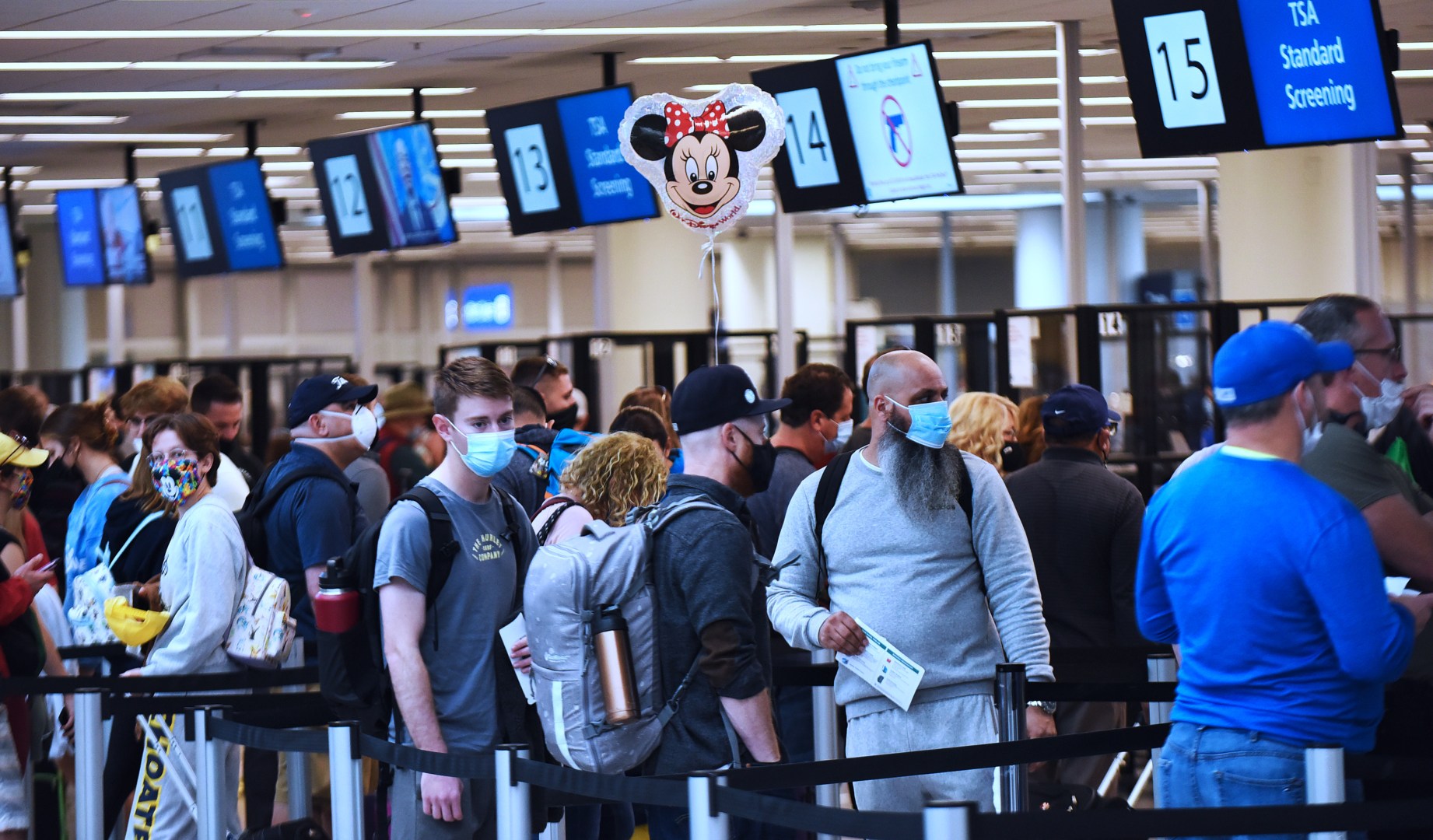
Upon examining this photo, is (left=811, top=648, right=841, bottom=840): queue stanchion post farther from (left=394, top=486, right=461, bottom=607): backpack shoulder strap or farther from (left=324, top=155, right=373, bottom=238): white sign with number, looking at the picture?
(left=324, top=155, right=373, bottom=238): white sign with number

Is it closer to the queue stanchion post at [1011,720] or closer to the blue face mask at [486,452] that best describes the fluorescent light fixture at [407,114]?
the blue face mask at [486,452]

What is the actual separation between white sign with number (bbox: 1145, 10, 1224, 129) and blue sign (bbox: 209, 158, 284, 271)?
24.6 feet

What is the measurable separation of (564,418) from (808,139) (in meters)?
2.06

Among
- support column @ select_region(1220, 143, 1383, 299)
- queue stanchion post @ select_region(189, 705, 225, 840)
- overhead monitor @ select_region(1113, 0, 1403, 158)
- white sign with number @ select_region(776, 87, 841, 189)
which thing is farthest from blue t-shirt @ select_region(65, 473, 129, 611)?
support column @ select_region(1220, 143, 1383, 299)

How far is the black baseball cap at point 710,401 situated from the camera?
3.64 m

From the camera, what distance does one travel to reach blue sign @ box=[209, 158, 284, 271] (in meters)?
12.5

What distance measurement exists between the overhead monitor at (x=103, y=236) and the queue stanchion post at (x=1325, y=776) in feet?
39.5

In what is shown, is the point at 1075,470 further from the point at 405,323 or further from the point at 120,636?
the point at 405,323

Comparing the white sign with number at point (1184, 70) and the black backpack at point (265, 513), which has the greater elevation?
the white sign with number at point (1184, 70)

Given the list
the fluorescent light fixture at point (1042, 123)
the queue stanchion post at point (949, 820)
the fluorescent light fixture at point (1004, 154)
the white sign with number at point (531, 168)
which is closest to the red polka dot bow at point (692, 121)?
the queue stanchion post at point (949, 820)

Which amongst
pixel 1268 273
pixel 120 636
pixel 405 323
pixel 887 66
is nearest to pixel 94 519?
pixel 120 636

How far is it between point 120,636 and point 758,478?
200 cm

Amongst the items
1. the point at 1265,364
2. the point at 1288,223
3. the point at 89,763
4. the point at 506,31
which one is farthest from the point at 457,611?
the point at 1288,223

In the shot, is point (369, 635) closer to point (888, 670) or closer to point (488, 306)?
point (888, 670)
